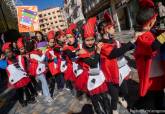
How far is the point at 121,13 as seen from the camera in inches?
1497

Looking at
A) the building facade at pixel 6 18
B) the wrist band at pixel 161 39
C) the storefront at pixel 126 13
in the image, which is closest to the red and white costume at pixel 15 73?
the wrist band at pixel 161 39

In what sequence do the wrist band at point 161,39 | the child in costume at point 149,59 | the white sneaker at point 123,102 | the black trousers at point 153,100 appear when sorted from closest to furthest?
the wrist band at point 161,39
the child in costume at point 149,59
the black trousers at point 153,100
the white sneaker at point 123,102

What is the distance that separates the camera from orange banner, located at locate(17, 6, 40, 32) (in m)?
14.9

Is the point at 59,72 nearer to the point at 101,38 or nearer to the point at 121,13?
the point at 101,38

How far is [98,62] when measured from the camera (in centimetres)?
540

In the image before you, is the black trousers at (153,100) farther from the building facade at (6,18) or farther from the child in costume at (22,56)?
the building facade at (6,18)

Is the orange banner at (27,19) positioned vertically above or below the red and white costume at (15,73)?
above

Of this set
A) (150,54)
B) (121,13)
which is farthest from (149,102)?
(121,13)

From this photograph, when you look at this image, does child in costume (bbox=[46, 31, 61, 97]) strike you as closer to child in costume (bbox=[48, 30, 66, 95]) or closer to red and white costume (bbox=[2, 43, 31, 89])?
child in costume (bbox=[48, 30, 66, 95])

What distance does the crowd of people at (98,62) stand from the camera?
3.58 meters

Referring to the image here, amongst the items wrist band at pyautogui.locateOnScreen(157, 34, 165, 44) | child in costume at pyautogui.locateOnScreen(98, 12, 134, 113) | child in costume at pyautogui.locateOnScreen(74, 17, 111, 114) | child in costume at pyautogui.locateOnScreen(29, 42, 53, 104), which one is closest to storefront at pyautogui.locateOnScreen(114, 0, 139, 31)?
child in costume at pyautogui.locateOnScreen(29, 42, 53, 104)

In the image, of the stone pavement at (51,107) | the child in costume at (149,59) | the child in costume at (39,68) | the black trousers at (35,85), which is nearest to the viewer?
the child in costume at (149,59)

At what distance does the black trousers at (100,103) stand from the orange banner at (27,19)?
974 cm

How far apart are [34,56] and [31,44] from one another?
1.24 ft
